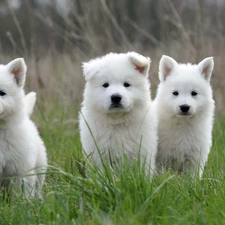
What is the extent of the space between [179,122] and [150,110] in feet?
1.29

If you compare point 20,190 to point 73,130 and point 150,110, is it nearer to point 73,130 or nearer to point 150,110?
point 150,110

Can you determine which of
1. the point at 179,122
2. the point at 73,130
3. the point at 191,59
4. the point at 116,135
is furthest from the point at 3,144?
the point at 191,59

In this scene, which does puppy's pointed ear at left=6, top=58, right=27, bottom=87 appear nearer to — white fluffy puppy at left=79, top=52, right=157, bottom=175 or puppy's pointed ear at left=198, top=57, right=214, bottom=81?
white fluffy puppy at left=79, top=52, right=157, bottom=175

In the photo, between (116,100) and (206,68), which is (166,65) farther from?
(116,100)

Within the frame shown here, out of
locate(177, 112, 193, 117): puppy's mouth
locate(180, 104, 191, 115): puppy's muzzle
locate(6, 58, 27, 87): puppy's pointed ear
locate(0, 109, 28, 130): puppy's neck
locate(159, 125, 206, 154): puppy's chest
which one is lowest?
locate(159, 125, 206, 154): puppy's chest

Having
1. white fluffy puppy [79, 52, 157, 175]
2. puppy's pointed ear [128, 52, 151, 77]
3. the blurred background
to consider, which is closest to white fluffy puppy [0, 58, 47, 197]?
white fluffy puppy [79, 52, 157, 175]

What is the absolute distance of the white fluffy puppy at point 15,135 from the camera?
4.72 meters

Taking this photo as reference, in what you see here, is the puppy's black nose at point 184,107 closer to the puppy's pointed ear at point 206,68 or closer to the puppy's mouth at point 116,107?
the puppy's pointed ear at point 206,68

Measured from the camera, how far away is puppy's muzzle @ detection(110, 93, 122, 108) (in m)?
4.73

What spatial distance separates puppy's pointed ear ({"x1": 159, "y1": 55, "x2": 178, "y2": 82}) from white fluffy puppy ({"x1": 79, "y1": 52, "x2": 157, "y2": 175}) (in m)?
0.39

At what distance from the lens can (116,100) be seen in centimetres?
477

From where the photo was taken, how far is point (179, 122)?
532cm

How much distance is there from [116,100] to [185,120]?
36.1 inches

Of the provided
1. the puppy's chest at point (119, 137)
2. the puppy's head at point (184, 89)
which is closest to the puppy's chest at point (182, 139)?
the puppy's head at point (184, 89)
